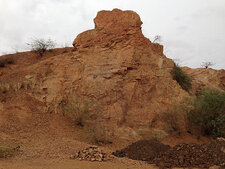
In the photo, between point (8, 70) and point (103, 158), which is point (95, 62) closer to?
point (8, 70)

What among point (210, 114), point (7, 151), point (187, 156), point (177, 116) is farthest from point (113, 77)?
point (7, 151)

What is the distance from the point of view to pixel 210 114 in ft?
29.9

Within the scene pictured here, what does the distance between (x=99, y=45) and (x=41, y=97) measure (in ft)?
12.1

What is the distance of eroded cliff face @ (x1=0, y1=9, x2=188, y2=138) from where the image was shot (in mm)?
9484

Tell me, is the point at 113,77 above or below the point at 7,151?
above

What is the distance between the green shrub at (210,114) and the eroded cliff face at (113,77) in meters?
1.20

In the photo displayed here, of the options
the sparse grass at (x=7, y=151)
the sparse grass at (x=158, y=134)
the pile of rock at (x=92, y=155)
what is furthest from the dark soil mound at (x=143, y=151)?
the sparse grass at (x=7, y=151)

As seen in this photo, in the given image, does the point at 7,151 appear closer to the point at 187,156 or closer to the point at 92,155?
the point at 92,155

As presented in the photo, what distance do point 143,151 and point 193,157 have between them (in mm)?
1525

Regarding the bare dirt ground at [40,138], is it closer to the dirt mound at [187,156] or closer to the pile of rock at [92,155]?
the pile of rock at [92,155]

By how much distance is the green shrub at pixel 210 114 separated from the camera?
29.4 ft

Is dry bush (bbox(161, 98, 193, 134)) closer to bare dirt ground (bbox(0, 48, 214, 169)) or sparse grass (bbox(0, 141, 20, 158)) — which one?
bare dirt ground (bbox(0, 48, 214, 169))

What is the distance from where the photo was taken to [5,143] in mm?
6602

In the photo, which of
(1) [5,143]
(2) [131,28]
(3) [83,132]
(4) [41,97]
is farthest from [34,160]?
(2) [131,28]
